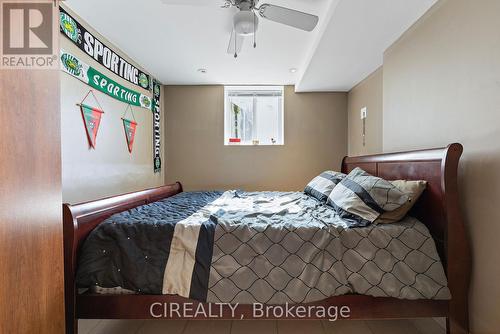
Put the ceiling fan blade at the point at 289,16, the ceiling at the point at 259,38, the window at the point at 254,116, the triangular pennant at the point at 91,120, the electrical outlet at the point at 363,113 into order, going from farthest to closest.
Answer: the window at the point at 254,116
the electrical outlet at the point at 363,113
the triangular pennant at the point at 91,120
the ceiling at the point at 259,38
the ceiling fan blade at the point at 289,16

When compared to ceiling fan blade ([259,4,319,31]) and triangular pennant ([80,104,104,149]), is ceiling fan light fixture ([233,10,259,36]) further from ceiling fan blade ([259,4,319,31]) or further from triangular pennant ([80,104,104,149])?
triangular pennant ([80,104,104,149])

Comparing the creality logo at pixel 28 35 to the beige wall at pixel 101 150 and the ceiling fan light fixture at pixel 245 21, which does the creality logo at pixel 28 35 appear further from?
the ceiling fan light fixture at pixel 245 21

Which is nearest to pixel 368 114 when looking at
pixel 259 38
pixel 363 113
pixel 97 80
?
pixel 363 113

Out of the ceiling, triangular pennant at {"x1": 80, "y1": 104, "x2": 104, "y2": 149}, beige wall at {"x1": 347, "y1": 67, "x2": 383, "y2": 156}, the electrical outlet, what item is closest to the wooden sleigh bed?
triangular pennant at {"x1": 80, "y1": 104, "x2": 104, "y2": 149}

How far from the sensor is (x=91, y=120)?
2.16 m

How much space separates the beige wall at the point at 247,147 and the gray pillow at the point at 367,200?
2078 mm

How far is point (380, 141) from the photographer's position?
2.72m

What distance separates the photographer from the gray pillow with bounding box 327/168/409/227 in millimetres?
1438

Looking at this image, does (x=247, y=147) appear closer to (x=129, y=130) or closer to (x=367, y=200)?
(x=129, y=130)

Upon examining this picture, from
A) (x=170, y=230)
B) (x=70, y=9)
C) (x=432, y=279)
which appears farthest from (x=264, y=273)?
(x=70, y=9)

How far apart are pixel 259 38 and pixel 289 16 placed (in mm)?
763

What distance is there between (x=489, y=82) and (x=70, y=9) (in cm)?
286

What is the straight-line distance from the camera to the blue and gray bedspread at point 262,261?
50.1 inches

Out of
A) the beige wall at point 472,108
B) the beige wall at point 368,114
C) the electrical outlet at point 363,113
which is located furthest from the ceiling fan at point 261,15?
the electrical outlet at point 363,113
